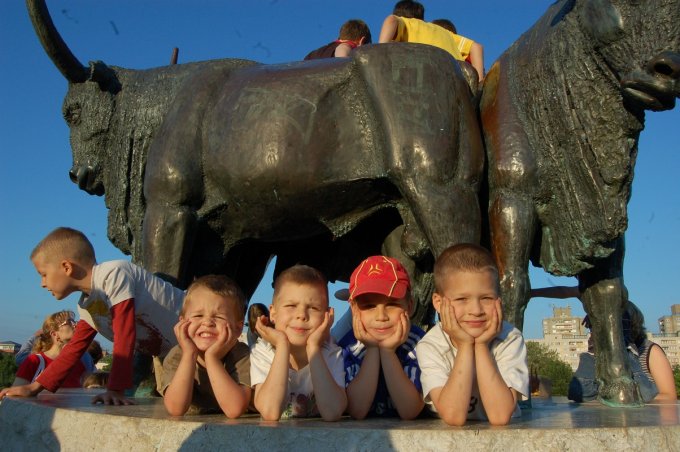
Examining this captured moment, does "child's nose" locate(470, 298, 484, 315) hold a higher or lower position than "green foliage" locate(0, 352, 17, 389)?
higher

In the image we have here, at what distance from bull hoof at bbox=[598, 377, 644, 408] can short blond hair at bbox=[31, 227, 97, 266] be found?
8.66 feet

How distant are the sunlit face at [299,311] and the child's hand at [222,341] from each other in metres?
0.23

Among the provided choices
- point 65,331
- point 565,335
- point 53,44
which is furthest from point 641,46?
point 565,335

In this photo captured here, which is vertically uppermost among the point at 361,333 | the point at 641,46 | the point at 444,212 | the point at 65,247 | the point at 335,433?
the point at 641,46

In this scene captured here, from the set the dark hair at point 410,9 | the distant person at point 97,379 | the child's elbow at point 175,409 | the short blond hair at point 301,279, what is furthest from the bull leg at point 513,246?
the distant person at point 97,379

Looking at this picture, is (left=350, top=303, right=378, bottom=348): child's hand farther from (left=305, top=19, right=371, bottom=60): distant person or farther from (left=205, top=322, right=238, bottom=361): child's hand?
(left=305, top=19, right=371, bottom=60): distant person

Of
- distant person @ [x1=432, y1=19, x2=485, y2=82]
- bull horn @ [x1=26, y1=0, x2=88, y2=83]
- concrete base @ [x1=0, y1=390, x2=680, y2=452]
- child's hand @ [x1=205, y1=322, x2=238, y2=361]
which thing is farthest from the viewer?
distant person @ [x1=432, y1=19, x2=485, y2=82]

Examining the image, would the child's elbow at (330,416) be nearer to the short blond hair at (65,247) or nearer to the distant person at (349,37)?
the short blond hair at (65,247)

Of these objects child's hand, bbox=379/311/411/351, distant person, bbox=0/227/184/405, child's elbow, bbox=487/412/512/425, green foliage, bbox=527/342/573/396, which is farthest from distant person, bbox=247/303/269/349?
green foliage, bbox=527/342/573/396

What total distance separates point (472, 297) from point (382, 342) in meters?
0.37

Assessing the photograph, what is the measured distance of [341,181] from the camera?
4242mm

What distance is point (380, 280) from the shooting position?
8.98 ft

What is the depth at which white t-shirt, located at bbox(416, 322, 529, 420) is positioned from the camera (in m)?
2.54

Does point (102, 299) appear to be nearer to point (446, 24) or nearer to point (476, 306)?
point (476, 306)
